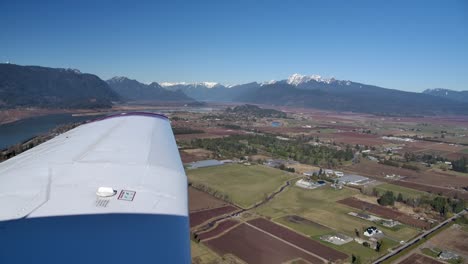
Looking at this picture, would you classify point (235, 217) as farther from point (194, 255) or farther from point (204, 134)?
point (204, 134)

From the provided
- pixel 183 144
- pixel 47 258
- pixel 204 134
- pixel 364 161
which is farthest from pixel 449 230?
pixel 204 134

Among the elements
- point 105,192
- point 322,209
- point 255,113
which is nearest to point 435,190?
point 322,209

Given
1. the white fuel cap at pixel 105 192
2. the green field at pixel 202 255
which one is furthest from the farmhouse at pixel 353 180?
the white fuel cap at pixel 105 192

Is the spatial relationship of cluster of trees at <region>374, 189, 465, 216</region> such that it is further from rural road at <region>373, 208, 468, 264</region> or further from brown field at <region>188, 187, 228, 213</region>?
brown field at <region>188, 187, 228, 213</region>

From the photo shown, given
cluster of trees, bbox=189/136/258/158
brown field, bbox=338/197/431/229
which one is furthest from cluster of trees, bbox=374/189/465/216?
cluster of trees, bbox=189/136/258/158

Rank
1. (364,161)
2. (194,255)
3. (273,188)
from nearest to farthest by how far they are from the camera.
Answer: (194,255)
(273,188)
(364,161)

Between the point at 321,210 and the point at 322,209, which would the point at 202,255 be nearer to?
the point at 321,210
